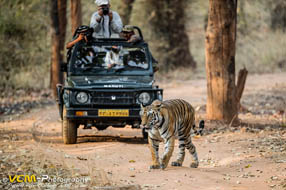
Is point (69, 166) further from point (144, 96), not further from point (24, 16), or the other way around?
point (24, 16)

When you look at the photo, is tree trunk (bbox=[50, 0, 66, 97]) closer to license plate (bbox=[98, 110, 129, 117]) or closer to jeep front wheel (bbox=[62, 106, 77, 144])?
jeep front wheel (bbox=[62, 106, 77, 144])

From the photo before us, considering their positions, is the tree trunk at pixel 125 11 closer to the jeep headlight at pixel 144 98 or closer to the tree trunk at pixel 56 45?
the tree trunk at pixel 56 45

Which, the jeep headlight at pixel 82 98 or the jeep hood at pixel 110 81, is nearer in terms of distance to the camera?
the jeep headlight at pixel 82 98

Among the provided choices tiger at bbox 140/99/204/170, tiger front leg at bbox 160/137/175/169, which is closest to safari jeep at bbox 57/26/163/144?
tiger at bbox 140/99/204/170

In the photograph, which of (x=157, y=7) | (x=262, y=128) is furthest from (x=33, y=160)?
(x=157, y=7)

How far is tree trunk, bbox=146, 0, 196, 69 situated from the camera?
31.5 metres

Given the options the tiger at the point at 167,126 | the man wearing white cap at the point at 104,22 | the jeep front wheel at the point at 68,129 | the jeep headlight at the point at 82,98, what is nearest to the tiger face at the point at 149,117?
the tiger at the point at 167,126

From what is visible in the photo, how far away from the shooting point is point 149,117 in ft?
27.8

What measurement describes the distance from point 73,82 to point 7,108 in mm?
7897

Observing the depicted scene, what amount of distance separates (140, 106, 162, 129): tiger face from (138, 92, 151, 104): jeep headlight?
3039 millimetres

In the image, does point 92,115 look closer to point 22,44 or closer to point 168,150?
point 168,150

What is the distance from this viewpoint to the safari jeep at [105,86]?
11.6 meters

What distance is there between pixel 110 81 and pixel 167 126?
338cm

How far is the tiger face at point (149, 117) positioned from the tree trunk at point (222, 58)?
16.9ft
